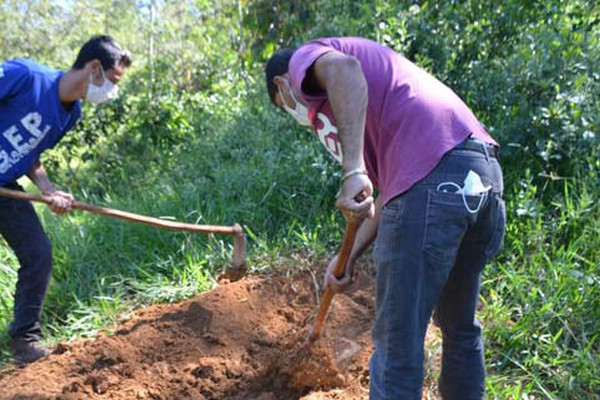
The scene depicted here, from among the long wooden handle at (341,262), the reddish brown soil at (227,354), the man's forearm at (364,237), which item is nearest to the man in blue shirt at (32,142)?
the reddish brown soil at (227,354)

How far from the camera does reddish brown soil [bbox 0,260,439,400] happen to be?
316 cm

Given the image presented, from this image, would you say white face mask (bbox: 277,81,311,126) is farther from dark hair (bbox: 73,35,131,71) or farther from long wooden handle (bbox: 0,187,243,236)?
dark hair (bbox: 73,35,131,71)

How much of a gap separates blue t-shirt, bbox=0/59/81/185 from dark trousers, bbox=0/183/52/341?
7.4 inches

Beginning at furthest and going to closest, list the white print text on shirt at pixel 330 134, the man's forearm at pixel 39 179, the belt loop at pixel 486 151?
the man's forearm at pixel 39 179
the white print text on shirt at pixel 330 134
the belt loop at pixel 486 151

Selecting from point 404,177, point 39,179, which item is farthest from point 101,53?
point 404,177

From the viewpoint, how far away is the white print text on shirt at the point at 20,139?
139 inches

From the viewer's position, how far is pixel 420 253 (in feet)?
6.56

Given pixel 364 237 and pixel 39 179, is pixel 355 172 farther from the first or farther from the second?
pixel 39 179

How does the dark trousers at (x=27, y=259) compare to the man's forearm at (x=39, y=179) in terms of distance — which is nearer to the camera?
the dark trousers at (x=27, y=259)

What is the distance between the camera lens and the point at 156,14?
11.8 metres

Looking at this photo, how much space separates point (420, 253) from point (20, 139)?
8.28ft

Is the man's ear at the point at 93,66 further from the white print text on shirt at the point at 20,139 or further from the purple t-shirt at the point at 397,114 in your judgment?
the purple t-shirt at the point at 397,114

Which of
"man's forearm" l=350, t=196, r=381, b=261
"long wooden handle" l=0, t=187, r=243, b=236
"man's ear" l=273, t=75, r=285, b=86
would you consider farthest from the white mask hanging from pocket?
"long wooden handle" l=0, t=187, r=243, b=236

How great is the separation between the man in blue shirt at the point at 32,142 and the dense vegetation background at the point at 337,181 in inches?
12.3
